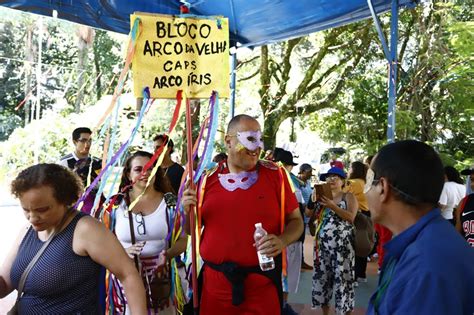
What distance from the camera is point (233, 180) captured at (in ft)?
11.6

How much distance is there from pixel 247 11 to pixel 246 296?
506cm

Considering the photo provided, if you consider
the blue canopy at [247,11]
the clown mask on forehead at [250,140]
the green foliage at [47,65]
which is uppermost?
the green foliage at [47,65]

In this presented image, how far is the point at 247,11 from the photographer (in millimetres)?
7492

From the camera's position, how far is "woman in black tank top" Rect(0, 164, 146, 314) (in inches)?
95.0

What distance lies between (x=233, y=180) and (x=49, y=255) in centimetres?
141

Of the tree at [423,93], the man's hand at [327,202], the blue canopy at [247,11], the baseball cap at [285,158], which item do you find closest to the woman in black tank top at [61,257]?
the man's hand at [327,202]

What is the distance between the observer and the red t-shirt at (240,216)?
3.39m

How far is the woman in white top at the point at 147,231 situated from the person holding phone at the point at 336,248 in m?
2.18

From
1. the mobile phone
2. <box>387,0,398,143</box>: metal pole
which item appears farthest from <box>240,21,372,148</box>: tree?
the mobile phone

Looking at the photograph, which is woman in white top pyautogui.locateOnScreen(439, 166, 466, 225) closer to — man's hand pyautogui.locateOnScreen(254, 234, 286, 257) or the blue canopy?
the blue canopy

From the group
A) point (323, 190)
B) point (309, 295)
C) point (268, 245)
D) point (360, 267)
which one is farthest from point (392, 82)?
point (268, 245)

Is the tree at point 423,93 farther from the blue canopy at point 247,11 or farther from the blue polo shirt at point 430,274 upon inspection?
the blue polo shirt at point 430,274

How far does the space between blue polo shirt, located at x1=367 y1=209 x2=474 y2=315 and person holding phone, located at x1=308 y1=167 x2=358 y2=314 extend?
3.84m

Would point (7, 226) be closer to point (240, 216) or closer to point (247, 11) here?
point (247, 11)
